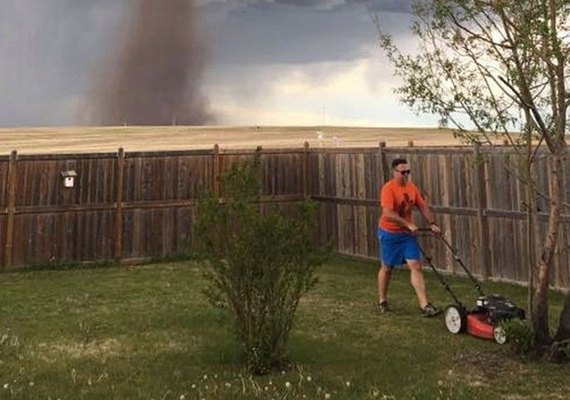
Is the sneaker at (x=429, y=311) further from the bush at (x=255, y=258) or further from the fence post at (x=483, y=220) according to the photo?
the fence post at (x=483, y=220)

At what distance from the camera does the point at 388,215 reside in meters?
7.44

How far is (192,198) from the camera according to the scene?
12961 mm

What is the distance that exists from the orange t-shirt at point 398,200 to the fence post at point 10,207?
23.9 ft

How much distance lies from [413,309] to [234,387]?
3.57 m

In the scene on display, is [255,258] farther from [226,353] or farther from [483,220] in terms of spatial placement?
[483,220]

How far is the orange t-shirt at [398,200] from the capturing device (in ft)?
24.6

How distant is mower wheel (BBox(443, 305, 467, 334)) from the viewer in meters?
6.29

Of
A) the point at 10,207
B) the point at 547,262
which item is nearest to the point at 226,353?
the point at 547,262

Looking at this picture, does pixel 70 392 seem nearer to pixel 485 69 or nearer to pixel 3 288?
pixel 485 69

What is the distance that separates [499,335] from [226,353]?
2567 millimetres

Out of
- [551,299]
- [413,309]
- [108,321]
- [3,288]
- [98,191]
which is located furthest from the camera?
[98,191]

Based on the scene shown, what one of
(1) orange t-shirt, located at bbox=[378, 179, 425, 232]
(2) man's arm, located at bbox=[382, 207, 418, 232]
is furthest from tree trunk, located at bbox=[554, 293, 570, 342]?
(1) orange t-shirt, located at bbox=[378, 179, 425, 232]

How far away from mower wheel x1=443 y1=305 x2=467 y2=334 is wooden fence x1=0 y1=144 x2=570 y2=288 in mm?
3257

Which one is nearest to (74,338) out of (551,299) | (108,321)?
(108,321)
